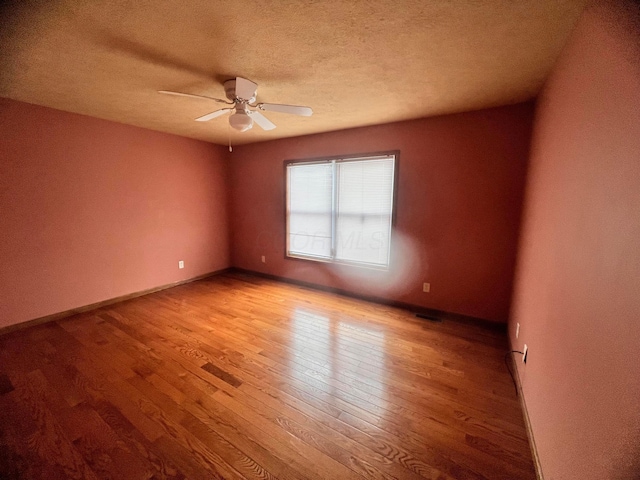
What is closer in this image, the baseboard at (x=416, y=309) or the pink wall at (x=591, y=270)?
the pink wall at (x=591, y=270)

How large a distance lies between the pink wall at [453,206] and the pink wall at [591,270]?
100 centimetres

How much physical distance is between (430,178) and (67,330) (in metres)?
4.34

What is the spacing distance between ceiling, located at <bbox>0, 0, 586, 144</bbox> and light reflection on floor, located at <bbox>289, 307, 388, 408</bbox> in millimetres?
2359

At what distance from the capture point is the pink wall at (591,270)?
728 millimetres

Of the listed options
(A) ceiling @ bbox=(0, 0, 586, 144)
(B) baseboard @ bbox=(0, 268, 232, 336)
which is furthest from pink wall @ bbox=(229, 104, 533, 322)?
(B) baseboard @ bbox=(0, 268, 232, 336)

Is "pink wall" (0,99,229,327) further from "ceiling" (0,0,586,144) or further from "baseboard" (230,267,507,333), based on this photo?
"baseboard" (230,267,507,333)

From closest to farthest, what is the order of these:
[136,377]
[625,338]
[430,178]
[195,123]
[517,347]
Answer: [625,338] → [136,377] → [517,347] → [430,178] → [195,123]

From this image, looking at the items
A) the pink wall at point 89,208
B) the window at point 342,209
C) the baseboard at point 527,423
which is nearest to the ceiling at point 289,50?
the pink wall at point 89,208

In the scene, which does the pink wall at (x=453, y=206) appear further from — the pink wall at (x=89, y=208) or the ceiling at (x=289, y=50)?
the pink wall at (x=89, y=208)

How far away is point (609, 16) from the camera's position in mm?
960

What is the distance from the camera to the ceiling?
1.28 m

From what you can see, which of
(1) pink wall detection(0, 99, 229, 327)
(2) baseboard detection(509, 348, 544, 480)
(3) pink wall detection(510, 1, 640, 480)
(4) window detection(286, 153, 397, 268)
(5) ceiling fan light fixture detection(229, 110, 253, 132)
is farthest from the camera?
(4) window detection(286, 153, 397, 268)

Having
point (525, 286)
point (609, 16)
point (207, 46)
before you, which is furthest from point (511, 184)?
point (207, 46)

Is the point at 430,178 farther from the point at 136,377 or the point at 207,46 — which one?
the point at 136,377
